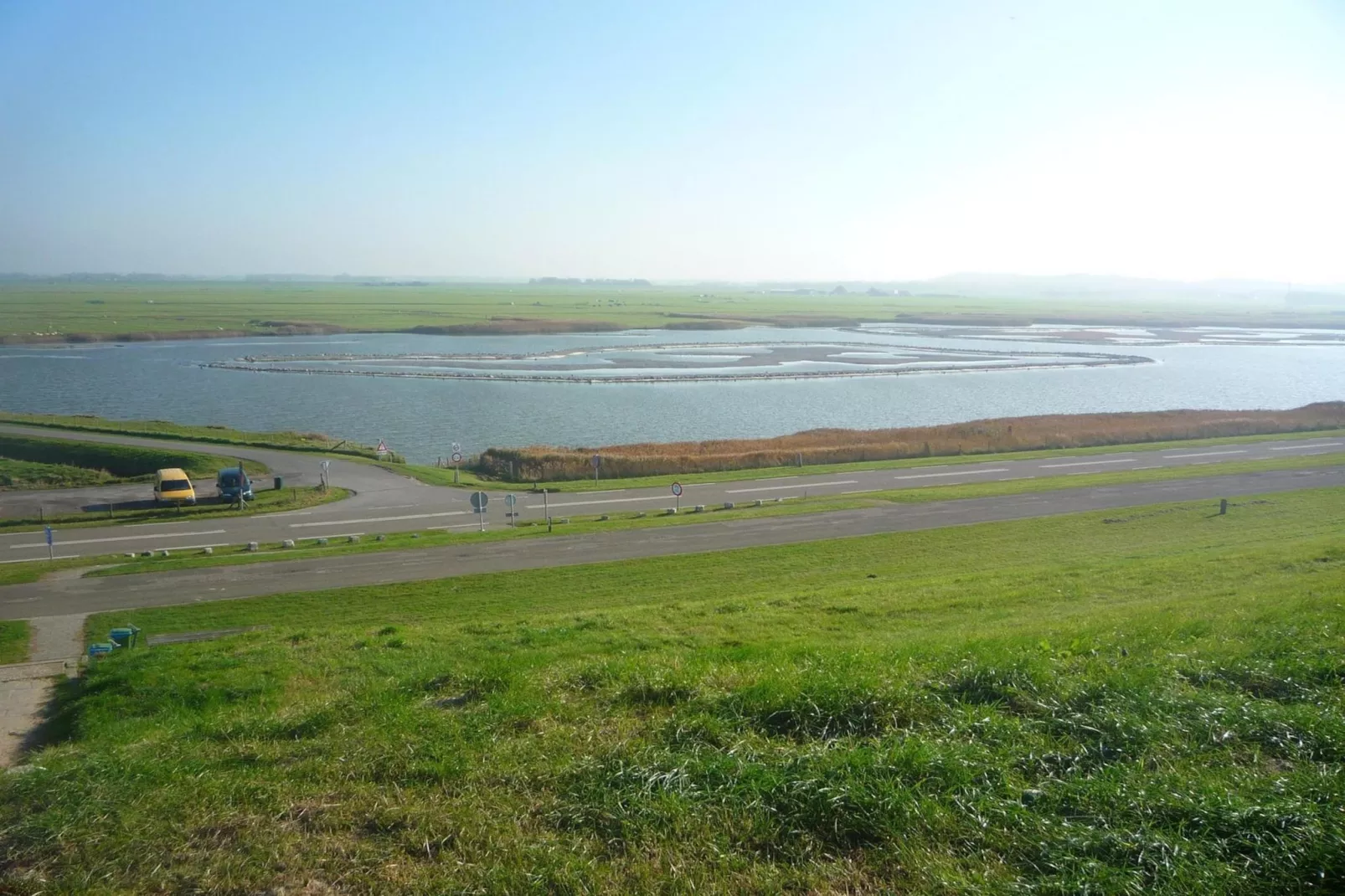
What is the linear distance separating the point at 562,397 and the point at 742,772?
230ft

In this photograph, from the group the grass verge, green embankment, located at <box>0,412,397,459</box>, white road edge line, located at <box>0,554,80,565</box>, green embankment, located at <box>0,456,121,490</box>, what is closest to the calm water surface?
green embankment, located at <box>0,412,397,459</box>

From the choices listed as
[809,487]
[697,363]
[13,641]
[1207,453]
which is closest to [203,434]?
[809,487]

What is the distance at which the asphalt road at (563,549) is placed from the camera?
23.6 m

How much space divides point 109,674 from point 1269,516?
3324 centimetres

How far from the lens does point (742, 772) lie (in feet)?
22.9

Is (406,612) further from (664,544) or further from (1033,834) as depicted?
(1033,834)

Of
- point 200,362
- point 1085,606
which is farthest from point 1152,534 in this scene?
point 200,362

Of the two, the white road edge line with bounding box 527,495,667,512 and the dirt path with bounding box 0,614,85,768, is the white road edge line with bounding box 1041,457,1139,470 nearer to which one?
the white road edge line with bounding box 527,495,667,512

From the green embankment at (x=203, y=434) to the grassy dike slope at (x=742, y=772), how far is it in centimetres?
3896

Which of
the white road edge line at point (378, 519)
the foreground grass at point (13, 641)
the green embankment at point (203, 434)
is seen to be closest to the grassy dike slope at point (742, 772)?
the foreground grass at point (13, 641)

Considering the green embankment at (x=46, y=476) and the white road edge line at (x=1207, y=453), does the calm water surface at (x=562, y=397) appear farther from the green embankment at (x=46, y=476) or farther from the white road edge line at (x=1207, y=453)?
the white road edge line at (x=1207, y=453)

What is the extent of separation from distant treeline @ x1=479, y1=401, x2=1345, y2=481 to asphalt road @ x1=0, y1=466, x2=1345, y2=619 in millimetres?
13720

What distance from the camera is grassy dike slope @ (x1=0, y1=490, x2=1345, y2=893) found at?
5.97 m

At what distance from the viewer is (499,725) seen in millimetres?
8555
